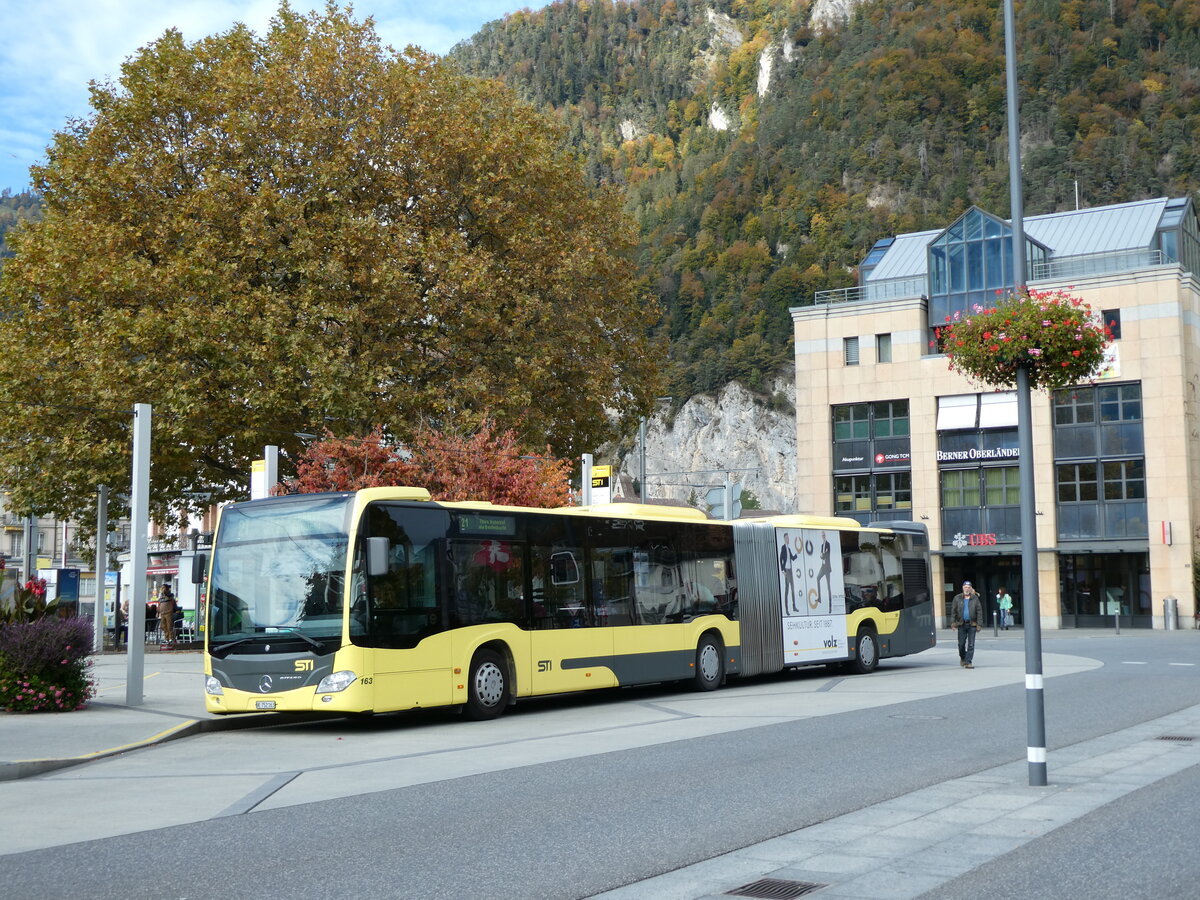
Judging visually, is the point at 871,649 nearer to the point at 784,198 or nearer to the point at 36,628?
the point at 36,628

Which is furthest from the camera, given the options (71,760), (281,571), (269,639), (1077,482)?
(1077,482)

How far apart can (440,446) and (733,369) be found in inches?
4193

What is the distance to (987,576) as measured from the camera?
58000 millimetres

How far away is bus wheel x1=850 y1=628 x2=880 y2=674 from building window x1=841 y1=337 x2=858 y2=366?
115ft

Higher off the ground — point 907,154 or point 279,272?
point 907,154

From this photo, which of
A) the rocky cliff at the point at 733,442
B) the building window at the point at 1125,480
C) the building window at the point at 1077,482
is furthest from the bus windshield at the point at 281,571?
the rocky cliff at the point at 733,442

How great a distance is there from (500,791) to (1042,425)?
49336mm

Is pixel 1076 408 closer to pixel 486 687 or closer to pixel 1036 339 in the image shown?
pixel 486 687

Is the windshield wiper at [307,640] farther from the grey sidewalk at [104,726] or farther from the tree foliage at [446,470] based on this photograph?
the tree foliage at [446,470]

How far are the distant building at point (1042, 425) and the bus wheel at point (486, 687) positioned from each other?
38.1 metres

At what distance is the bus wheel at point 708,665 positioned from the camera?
69.9ft

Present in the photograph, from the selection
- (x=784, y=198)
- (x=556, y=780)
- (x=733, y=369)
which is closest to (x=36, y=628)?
(x=556, y=780)

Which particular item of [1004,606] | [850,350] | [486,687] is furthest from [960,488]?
[486,687]

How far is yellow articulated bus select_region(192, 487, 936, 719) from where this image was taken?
15258 mm
